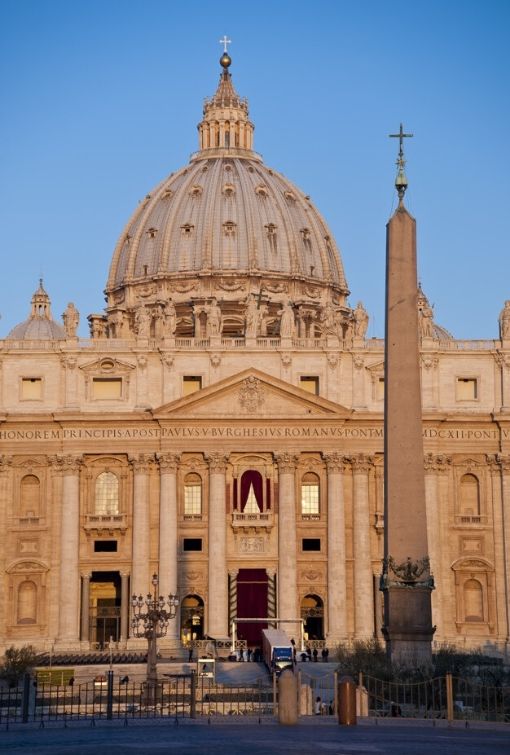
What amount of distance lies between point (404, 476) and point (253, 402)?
145 ft

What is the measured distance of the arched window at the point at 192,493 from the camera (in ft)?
275

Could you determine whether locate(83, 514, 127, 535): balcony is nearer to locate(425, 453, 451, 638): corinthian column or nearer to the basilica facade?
the basilica facade

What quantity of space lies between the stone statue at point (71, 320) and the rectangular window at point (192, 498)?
9232 millimetres

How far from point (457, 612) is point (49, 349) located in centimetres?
2318

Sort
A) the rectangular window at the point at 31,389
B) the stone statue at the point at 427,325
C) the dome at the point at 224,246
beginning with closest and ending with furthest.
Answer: the rectangular window at the point at 31,389
the stone statue at the point at 427,325
the dome at the point at 224,246

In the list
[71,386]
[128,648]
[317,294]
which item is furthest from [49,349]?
[317,294]

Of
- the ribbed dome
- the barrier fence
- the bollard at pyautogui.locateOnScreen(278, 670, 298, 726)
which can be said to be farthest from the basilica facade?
the bollard at pyautogui.locateOnScreen(278, 670, 298, 726)

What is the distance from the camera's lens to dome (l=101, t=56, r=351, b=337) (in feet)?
374

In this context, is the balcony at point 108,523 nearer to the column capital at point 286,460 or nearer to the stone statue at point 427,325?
Answer: the column capital at point 286,460

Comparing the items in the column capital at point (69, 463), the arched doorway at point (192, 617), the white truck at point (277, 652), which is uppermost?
the column capital at point (69, 463)

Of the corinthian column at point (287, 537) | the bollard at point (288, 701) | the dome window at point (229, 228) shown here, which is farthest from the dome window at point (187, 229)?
the bollard at point (288, 701)

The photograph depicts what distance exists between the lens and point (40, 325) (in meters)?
122

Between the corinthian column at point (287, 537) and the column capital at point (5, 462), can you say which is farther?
the column capital at point (5, 462)

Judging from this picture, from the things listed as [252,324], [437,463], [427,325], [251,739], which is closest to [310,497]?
[437,463]
